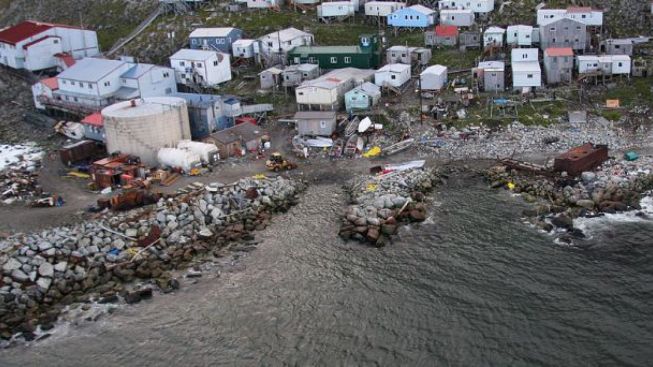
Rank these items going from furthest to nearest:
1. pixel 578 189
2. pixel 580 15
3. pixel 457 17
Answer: pixel 457 17, pixel 580 15, pixel 578 189

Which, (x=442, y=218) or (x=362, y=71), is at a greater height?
(x=362, y=71)

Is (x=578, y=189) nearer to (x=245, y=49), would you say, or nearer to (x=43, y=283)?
(x=43, y=283)

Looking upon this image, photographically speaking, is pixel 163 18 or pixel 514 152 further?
pixel 163 18

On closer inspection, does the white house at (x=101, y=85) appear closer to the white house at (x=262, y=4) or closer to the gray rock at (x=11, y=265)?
the white house at (x=262, y=4)

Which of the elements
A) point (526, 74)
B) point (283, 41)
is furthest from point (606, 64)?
point (283, 41)

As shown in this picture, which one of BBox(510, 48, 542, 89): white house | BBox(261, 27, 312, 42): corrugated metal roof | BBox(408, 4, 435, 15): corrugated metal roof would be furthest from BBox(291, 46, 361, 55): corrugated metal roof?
BBox(510, 48, 542, 89): white house

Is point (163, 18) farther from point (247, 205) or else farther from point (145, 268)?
point (145, 268)

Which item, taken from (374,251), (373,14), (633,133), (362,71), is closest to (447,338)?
(374,251)
